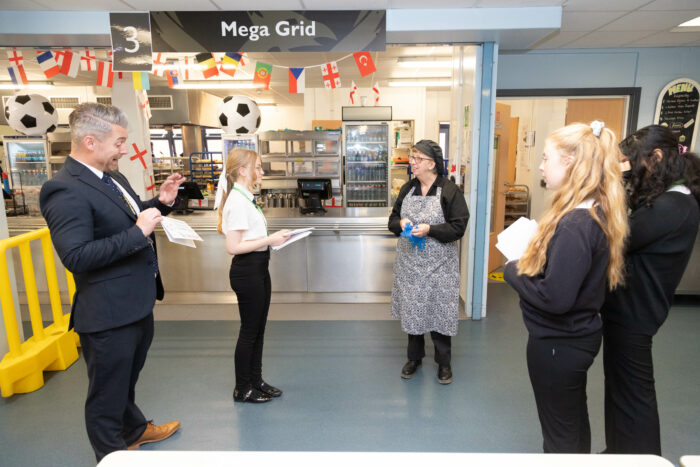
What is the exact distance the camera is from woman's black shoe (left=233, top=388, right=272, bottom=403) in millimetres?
2836

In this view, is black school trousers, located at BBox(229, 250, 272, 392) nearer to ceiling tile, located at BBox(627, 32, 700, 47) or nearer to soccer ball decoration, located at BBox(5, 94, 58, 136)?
soccer ball decoration, located at BBox(5, 94, 58, 136)

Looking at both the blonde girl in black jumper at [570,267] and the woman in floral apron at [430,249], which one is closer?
the blonde girl in black jumper at [570,267]

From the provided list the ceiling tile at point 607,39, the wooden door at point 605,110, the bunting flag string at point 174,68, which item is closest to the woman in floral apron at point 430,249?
the bunting flag string at point 174,68

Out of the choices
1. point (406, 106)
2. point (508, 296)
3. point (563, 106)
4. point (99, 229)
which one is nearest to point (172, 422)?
point (99, 229)

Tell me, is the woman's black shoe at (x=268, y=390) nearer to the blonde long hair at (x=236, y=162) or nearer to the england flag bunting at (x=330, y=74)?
the blonde long hair at (x=236, y=162)

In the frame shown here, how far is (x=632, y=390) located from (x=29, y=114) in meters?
6.27

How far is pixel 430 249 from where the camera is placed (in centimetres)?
292

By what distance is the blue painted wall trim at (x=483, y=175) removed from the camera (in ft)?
12.9

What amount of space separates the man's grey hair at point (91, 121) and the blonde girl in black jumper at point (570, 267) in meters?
1.79

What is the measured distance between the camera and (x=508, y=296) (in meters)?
4.95

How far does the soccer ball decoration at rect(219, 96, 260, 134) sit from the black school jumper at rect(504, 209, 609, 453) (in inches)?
197

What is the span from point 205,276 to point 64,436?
240cm

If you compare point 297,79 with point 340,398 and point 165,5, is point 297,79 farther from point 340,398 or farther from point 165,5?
point 340,398

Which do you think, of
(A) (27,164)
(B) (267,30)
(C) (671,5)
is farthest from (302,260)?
(C) (671,5)
